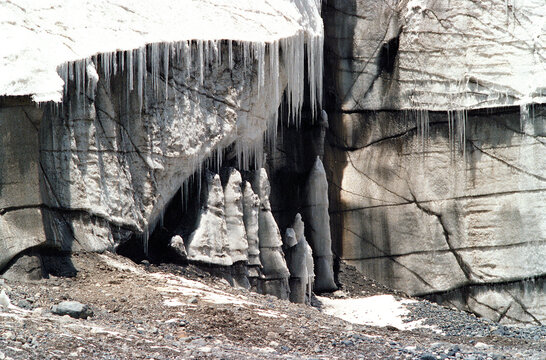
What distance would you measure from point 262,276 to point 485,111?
5536mm

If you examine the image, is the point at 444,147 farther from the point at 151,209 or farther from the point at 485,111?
the point at 151,209

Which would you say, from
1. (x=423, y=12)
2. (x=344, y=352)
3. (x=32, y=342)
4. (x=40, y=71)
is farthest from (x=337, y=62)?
(x=32, y=342)

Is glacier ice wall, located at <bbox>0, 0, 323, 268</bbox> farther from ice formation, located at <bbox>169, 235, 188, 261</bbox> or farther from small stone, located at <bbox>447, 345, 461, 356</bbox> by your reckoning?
small stone, located at <bbox>447, 345, 461, 356</bbox>

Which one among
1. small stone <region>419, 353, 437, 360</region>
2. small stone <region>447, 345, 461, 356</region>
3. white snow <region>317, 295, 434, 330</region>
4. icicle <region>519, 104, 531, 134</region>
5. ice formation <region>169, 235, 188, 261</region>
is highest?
icicle <region>519, 104, 531, 134</region>

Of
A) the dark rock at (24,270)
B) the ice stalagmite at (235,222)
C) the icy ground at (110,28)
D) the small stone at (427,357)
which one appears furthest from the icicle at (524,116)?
the dark rock at (24,270)

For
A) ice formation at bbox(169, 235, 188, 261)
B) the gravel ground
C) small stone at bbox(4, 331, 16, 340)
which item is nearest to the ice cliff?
the gravel ground

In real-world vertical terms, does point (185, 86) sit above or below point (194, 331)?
above

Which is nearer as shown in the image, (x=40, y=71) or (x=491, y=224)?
(x=40, y=71)

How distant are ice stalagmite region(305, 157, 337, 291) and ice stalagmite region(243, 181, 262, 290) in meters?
2.85

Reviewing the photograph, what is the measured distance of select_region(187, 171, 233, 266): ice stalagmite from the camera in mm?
18031

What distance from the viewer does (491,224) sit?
21766 millimetres

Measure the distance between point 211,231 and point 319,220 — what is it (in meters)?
4.27

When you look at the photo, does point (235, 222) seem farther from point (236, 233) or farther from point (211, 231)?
point (211, 231)

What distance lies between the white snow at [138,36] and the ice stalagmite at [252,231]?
180 cm
